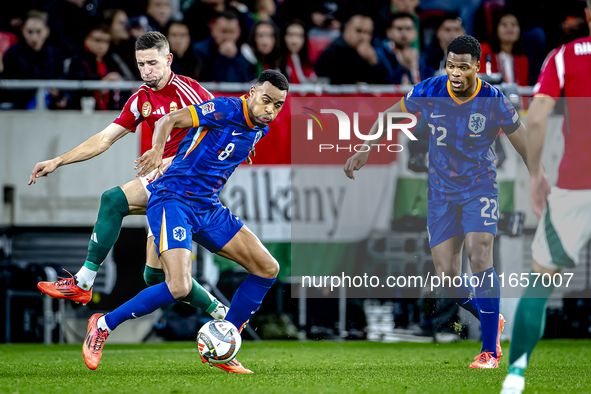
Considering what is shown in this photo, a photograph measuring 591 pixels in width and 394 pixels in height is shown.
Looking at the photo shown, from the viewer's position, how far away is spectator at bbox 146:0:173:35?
9453 millimetres

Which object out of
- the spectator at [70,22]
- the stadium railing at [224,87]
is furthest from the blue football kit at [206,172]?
the spectator at [70,22]

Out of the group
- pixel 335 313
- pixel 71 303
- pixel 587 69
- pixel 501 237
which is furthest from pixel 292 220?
pixel 587 69

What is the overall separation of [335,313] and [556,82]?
17.0ft

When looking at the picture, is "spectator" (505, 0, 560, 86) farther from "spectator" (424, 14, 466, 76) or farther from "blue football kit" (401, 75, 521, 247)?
"blue football kit" (401, 75, 521, 247)

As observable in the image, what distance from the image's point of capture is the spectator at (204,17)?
9.70m

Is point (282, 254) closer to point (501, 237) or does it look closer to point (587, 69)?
point (501, 237)

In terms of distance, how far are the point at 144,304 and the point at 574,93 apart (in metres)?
3.04

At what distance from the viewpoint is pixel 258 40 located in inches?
351

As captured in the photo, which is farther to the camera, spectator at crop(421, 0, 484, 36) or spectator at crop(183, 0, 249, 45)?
spectator at crop(421, 0, 484, 36)

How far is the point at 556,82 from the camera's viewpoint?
3840 mm

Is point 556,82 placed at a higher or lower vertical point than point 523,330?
higher

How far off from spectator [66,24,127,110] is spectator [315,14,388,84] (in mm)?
2483

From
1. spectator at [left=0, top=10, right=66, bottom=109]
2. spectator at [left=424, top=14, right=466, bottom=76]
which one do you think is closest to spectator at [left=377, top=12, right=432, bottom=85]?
spectator at [left=424, top=14, right=466, bottom=76]

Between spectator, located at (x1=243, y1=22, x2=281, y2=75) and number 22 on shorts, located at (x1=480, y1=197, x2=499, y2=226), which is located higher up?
spectator, located at (x1=243, y1=22, x2=281, y2=75)
